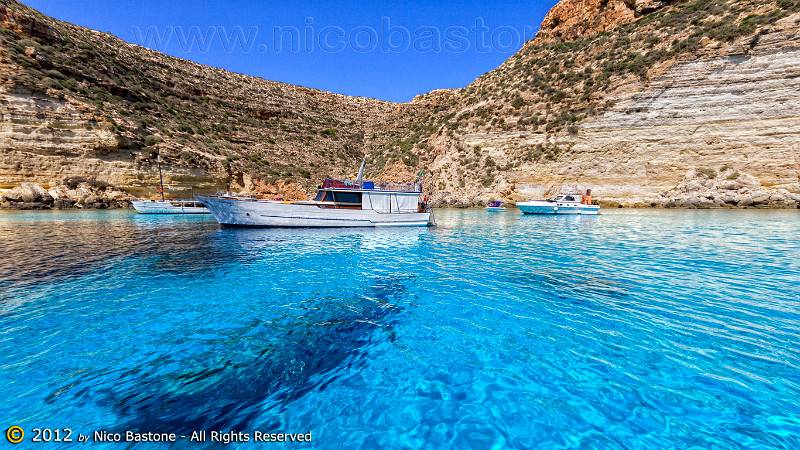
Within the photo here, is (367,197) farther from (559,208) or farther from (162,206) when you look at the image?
(162,206)

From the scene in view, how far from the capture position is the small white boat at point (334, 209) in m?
21.1

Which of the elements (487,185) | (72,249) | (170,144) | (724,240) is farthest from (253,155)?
(724,240)

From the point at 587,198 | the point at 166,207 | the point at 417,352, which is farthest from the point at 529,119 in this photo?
the point at 417,352

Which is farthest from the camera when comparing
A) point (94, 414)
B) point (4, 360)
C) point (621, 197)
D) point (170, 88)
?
point (170, 88)

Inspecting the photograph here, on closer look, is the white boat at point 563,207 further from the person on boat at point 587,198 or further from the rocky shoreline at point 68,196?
the rocky shoreline at point 68,196

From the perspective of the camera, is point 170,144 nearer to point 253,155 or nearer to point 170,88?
point 253,155

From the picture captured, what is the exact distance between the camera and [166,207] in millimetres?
36344

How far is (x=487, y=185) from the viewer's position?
46.7 metres

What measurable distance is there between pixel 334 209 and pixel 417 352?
1724 cm

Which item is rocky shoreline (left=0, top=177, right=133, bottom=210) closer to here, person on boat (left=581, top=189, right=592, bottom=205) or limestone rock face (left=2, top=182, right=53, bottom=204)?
limestone rock face (left=2, top=182, right=53, bottom=204)

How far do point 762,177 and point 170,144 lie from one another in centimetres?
6619

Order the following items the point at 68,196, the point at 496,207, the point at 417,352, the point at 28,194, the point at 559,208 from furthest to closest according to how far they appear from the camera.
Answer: the point at 496,207, the point at 68,196, the point at 559,208, the point at 28,194, the point at 417,352

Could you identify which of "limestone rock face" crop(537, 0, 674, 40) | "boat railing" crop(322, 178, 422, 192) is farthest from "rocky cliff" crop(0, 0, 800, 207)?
"boat railing" crop(322, 178, 422, 192)

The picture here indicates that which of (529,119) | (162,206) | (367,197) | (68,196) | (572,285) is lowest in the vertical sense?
(572,285)
